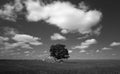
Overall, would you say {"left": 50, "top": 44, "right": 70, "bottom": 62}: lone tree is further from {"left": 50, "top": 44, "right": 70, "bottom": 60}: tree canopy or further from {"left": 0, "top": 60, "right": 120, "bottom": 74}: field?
{"left": 0, "top": 60, "right": 120, "bottom": 74}: field

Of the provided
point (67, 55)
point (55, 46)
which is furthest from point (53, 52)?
point (67, 55)

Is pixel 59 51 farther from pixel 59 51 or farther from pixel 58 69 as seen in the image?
pixel 58 69

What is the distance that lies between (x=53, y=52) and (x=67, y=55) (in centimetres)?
960

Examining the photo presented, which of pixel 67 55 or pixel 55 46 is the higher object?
pixel 55 46

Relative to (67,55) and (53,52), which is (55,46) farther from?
(67,55)

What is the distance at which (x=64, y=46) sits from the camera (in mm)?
83812

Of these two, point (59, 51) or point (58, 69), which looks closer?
point (58, 69)

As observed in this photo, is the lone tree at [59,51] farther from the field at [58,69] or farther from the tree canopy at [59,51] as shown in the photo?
the field at [58,69]

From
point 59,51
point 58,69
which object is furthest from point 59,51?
point 58,69

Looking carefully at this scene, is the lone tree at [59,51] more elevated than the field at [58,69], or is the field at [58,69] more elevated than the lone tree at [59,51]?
the lone tree at [59,51]

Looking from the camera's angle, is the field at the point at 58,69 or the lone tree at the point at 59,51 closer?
the field at the point at 58,69

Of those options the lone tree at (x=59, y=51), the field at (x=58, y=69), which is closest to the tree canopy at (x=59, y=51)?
the lone tree at (x=59, y=51)

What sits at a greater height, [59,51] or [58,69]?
[59,51]

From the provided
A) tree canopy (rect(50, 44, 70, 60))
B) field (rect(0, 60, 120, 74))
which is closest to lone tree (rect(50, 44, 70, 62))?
tree canopy (rect(50, 44, 70, 60))
